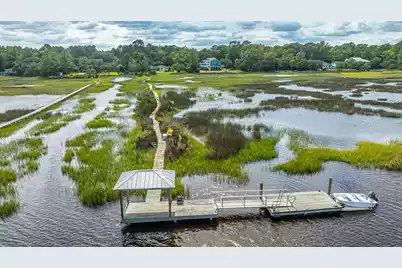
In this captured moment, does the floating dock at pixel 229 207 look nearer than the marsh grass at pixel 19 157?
Yes

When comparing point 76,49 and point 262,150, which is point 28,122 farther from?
point 76,49

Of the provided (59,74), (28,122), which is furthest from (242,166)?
(59,74)

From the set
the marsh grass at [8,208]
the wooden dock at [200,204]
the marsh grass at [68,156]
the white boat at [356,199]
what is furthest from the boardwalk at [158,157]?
the white boat at [356,199]

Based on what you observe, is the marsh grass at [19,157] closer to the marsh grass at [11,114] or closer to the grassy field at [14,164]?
the grassy field at [14,164]

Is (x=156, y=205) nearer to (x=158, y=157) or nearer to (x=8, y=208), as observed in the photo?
(x=158, y=157)

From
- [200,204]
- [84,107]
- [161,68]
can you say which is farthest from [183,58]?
[200,204]

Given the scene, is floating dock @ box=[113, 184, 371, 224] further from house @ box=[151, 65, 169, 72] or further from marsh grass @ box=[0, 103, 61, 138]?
house @ box=[151, 65, 169, 72]

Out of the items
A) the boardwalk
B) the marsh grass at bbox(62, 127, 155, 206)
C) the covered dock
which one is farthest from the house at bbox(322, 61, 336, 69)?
the covered dock
